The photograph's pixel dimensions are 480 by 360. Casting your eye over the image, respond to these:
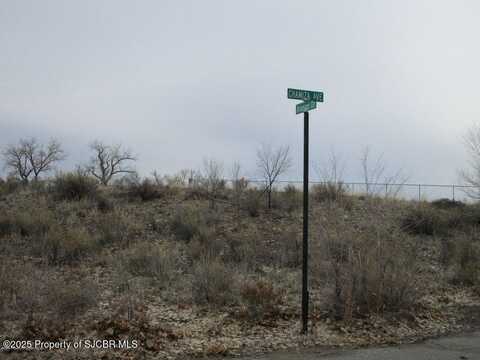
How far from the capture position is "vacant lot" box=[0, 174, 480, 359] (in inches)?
275

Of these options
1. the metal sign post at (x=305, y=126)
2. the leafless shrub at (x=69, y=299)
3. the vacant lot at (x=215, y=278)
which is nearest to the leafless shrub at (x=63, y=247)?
the vacant lot at (x=215, y=278)

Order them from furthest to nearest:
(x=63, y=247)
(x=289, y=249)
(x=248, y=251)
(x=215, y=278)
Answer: (x=289, y=249)
(x=248, y=251)
(x=63, y=247)
(x=215, y=278)

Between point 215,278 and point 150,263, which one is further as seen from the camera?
point 150,263

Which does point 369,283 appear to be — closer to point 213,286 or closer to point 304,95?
point 213,286

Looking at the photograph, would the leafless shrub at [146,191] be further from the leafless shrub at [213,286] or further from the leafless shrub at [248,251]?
the leafless shrub at [213,286]

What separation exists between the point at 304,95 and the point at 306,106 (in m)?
0.19

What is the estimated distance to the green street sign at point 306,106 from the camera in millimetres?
6902

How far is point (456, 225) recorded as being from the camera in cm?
1998

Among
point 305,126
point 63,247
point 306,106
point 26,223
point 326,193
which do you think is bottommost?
point 63,247

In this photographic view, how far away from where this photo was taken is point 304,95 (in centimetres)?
700

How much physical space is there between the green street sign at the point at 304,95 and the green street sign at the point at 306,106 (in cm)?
8

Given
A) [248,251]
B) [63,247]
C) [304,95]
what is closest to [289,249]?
[248,251]

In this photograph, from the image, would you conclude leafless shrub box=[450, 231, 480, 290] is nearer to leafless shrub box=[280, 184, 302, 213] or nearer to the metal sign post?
the metal sign post

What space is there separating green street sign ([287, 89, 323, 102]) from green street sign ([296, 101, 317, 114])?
8cm
